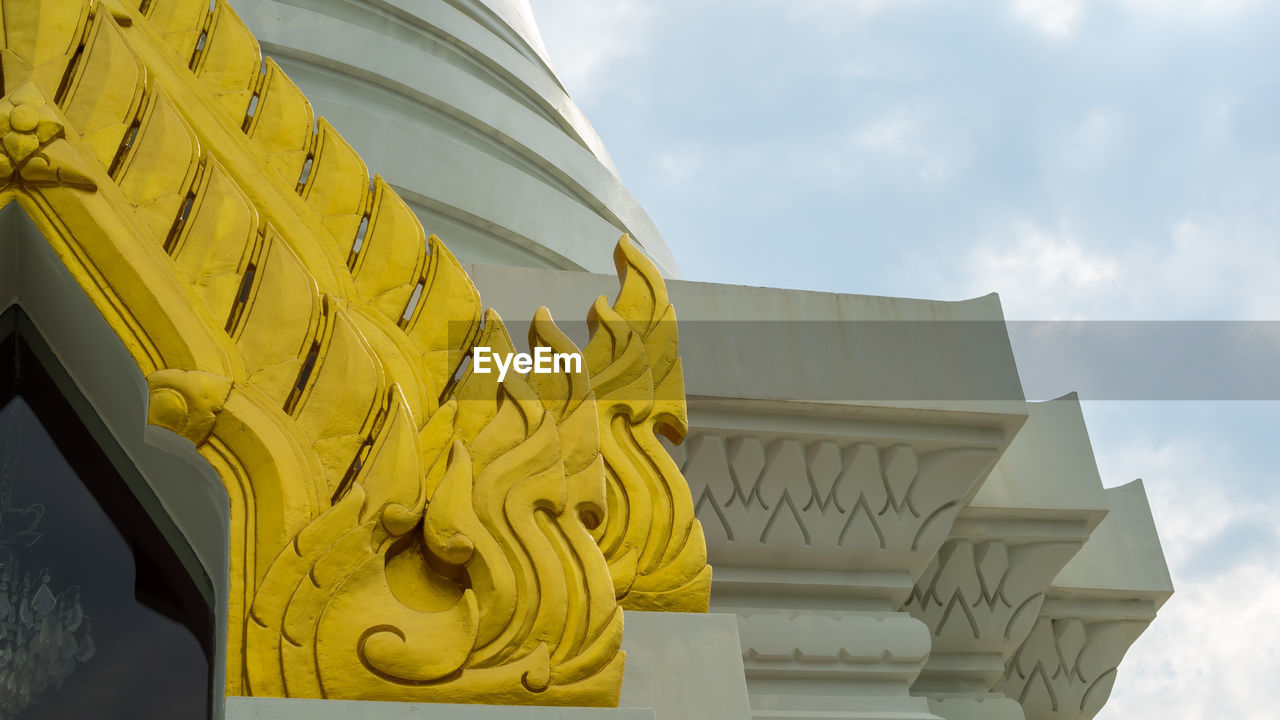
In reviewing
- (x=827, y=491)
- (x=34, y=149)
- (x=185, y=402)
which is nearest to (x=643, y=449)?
(x=185, y=402)

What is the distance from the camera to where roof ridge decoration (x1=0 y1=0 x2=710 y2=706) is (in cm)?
177

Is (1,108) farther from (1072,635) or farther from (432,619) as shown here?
(1072,635)

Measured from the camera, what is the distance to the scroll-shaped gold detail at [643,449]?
2111mm

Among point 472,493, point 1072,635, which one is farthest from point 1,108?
point 1072,635

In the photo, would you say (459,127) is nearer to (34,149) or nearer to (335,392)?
(34,149)

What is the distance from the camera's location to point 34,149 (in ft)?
6.42

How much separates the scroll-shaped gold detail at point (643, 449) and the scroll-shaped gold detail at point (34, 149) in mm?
973

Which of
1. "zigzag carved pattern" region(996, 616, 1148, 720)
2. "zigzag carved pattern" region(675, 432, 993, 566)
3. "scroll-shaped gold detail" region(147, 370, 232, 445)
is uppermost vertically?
"zigzag carved pattern" region(675, 432, 993, 566)

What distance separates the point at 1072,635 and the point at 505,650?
9.07 ft

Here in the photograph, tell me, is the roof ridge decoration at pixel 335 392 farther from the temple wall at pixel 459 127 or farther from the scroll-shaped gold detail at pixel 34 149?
the temple wall at pixel 459 127

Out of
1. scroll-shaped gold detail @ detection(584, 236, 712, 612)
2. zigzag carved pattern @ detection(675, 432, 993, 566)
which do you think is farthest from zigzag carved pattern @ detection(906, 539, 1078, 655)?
scroll-shaped gold detail @ detection(584, 236, 712, 612)

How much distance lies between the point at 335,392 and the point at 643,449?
60cm

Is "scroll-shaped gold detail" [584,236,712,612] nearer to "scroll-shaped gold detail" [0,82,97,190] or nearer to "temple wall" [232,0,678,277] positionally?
"scroll-shaped gold detail" [0,82,97,190]

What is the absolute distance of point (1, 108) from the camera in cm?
198
